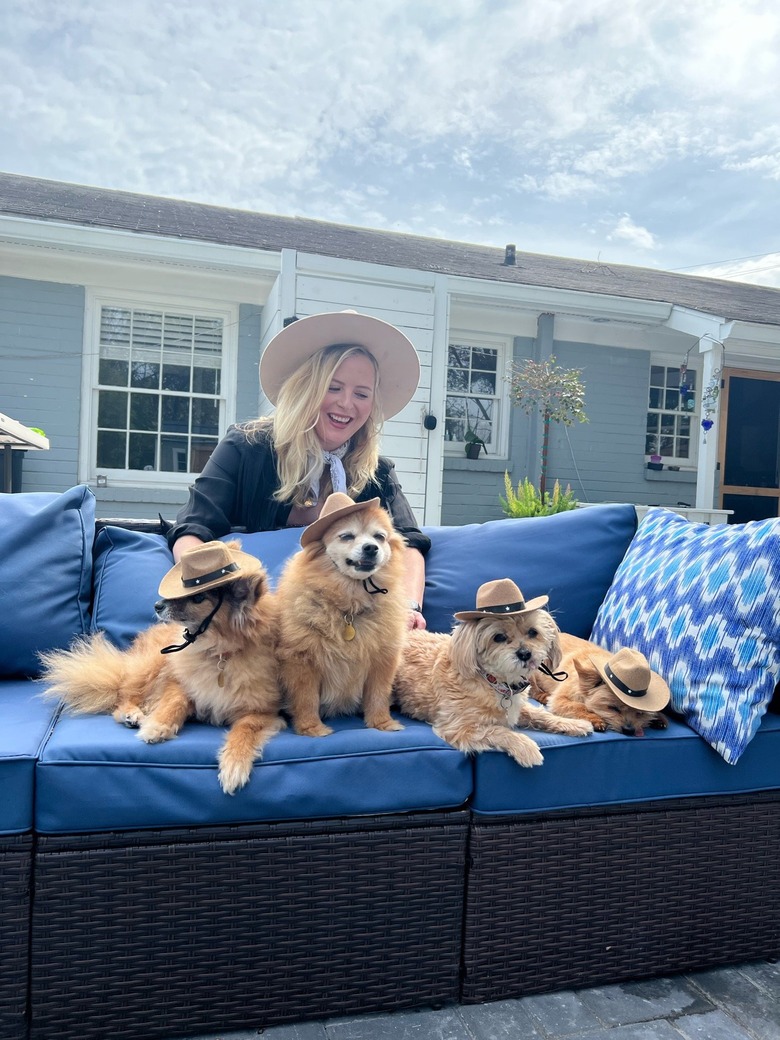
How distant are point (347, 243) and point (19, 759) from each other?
8.33 meters

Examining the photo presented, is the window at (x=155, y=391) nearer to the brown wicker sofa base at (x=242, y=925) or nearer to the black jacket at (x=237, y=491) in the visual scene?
the black jacket at (x=237, y=491)

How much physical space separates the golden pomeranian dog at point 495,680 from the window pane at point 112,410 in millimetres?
6562

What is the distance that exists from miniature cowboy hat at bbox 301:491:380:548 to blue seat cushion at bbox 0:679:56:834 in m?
0.78

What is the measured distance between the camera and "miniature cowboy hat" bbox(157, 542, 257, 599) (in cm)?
162

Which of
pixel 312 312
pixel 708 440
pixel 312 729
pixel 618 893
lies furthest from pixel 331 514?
pixel 708 440

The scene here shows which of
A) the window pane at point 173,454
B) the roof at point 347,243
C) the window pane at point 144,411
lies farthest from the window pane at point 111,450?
the roof at point 347,243

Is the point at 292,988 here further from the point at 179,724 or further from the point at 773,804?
the point at 773,804

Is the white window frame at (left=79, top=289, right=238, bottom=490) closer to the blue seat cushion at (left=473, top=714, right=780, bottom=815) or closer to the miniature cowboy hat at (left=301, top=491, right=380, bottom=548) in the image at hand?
the miniature cowboy hat at (left=301, top=491, right=380, bottom=548)

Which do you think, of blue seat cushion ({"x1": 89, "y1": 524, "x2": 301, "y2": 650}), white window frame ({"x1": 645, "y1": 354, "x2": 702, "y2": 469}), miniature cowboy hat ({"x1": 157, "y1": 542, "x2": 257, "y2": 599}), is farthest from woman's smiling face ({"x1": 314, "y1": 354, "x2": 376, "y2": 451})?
white window frame ({"x1": 645, "y1": 354, "x2": 702, "y2": 469})

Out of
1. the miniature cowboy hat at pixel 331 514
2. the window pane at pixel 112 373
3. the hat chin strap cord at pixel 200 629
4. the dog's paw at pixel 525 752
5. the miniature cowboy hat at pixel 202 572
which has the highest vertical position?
the window pane at pixel 112 373

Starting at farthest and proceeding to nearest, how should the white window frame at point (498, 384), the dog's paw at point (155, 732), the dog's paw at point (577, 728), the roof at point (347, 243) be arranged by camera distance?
1. the white window frame at point (498, 384)
2. the roof at point (347, 243)
3. the dog's paw at point (577, 728)
4. the dog's paw at point (155, 732)


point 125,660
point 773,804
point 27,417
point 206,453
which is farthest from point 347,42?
point 773,804

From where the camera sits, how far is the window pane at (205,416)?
7766 millimetres

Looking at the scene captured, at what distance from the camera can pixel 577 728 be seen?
181 cm
